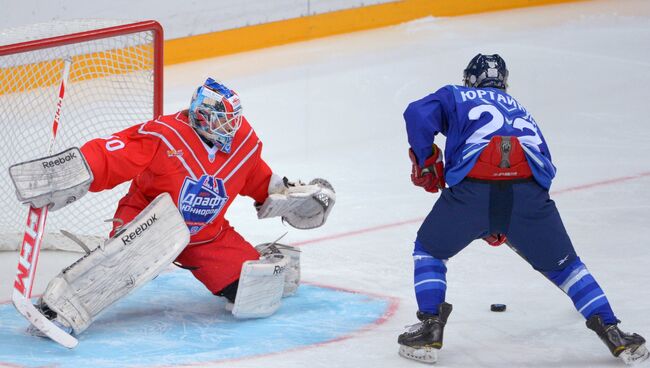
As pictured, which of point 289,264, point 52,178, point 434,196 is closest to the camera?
point 52,178

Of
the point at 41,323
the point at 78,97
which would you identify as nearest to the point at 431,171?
the point at 41,323

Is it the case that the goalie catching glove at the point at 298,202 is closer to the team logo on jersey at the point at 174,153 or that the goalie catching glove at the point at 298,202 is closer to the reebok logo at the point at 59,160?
the team logo on jersey at the point at 174,153

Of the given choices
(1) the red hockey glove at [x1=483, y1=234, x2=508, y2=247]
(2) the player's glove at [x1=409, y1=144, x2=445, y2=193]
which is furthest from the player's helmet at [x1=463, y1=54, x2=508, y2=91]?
(1) the red hockey glove at [x1=483, y1=234, x2=508, y2=247]

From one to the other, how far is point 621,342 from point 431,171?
27.2 inches

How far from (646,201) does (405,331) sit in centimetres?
192

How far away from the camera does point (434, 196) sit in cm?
528

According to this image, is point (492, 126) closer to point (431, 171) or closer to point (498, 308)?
point (431, 171)

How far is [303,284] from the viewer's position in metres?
4.22

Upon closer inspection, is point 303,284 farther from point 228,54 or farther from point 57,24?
point 228,54

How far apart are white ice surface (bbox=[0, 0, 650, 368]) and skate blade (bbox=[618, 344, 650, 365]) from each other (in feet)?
0.30

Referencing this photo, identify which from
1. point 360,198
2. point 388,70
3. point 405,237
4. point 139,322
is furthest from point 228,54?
point 139,322

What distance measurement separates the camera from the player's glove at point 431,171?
3447mm

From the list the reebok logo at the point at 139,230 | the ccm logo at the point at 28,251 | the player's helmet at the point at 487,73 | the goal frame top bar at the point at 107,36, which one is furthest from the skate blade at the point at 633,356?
the goal frame top bar at the point at 107,36

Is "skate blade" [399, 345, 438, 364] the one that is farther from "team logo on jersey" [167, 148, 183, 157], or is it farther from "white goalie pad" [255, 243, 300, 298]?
"team logo on jersey" [167, 148, 183, 157]
